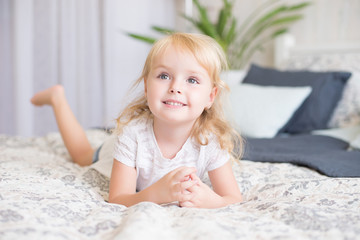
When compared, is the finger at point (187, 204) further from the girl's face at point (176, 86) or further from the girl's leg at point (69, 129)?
the girl's leg at point (69, 129)

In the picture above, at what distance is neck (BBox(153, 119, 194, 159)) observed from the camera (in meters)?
1.11

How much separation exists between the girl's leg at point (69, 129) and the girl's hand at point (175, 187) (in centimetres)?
64

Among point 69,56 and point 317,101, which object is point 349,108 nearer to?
point 317,101

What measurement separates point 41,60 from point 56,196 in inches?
89.3

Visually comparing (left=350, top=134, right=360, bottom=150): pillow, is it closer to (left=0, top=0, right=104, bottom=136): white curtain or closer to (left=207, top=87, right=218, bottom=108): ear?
(left=207, top=87, right=218, bottom=108): ear

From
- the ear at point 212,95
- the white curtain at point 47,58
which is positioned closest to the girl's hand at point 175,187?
the ear at point 212,95

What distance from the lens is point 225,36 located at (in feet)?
10.1

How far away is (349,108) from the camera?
6.83ft

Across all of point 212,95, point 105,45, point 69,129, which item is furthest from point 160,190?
point 105,45

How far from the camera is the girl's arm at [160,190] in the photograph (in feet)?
2.97

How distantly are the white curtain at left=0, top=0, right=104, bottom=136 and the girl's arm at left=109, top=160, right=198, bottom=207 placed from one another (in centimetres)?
207

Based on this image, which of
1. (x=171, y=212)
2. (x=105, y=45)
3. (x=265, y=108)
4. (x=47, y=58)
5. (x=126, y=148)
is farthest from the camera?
(x=105, y=45)

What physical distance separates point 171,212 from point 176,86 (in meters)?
0.30

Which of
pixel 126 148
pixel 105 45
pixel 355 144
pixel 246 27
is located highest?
pixel 246 27
